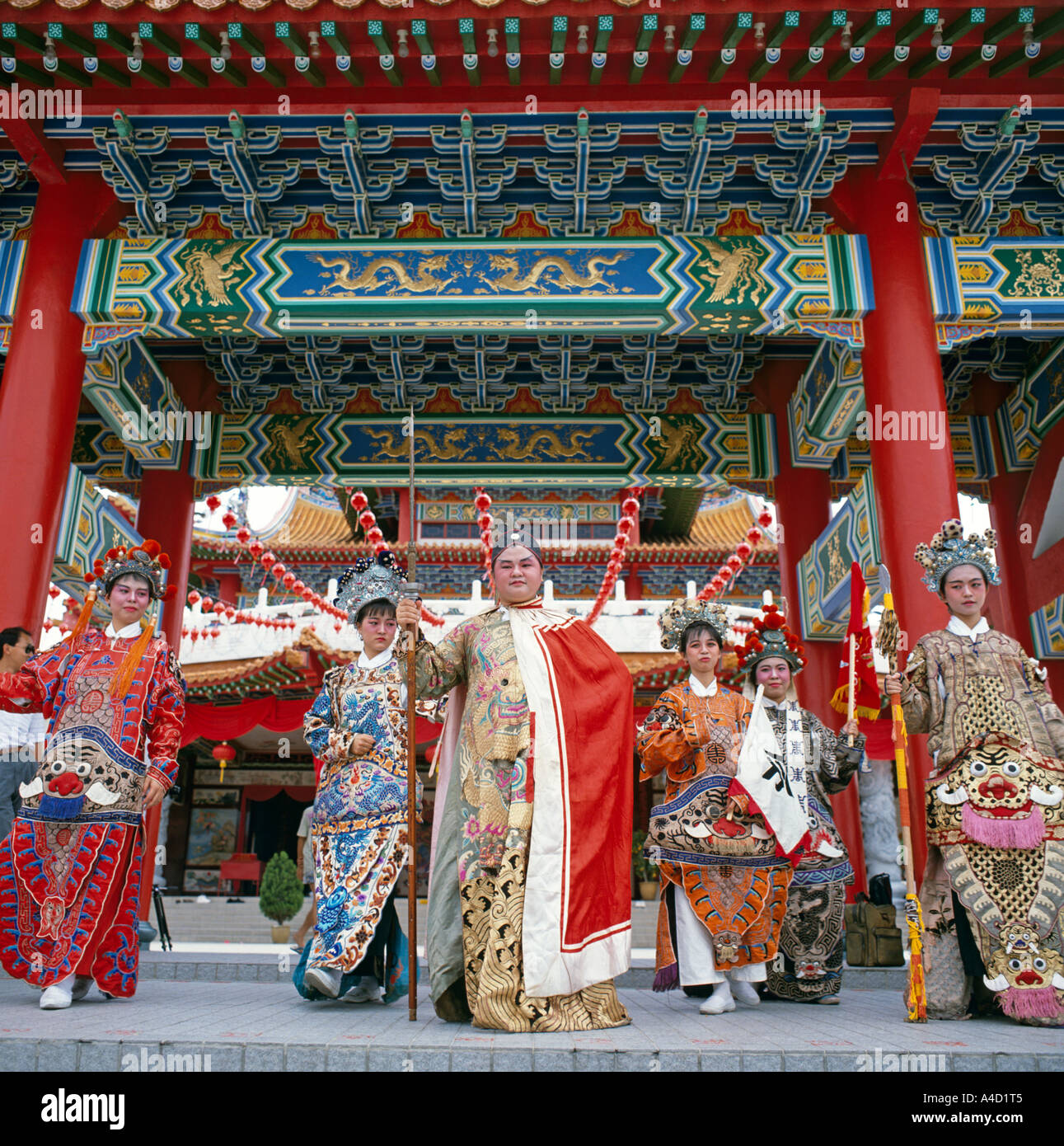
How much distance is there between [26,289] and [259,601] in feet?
34.3

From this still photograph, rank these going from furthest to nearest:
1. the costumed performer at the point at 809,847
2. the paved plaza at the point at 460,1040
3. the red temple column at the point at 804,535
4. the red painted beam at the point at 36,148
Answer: the red temple column at the point at 804,535 < the red painted beam at the point at 36,148 < the costumed performer at the point at 809,847 < the paved plaza at the point at 460,1040

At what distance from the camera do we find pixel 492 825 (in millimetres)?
3453

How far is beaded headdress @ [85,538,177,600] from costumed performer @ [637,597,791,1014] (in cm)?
228

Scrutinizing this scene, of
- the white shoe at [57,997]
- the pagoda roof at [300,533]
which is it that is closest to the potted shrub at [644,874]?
the pagoda roof at [300,533]

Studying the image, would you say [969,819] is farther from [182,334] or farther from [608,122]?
[182,334]

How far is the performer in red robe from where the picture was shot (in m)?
4.00

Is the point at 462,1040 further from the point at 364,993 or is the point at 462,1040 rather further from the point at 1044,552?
the point at 1044,552

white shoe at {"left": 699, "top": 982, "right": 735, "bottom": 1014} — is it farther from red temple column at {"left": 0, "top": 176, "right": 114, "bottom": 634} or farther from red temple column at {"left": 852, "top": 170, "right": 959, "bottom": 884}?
red temple column at {"left": 0, "top": 176, "right": 114, "bottom": 634}

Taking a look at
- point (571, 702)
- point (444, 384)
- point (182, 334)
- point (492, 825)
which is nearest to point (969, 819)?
point (571, 702)

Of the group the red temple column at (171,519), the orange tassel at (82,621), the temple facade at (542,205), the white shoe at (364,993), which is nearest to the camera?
the white shoe at (364,993)

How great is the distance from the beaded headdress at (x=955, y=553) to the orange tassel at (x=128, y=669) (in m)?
3.45

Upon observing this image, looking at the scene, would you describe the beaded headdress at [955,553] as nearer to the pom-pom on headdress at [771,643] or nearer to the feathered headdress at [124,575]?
the pom-pom on headdress at [771,643]

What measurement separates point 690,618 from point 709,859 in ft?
3.55

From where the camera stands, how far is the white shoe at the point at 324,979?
3.84 m
